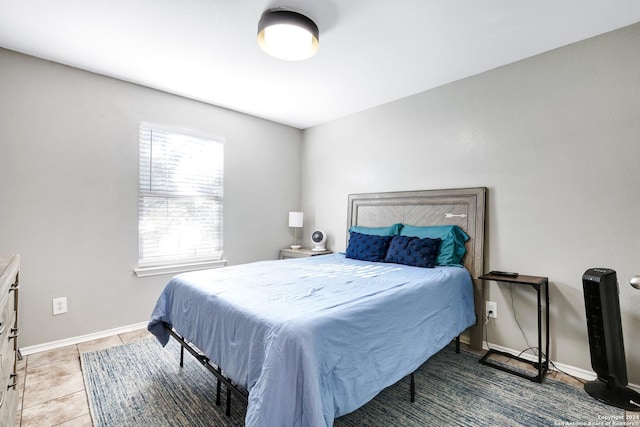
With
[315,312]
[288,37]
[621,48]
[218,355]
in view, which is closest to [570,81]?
[621,48]

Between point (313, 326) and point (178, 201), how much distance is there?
2.64 meters

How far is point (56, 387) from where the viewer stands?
6.68 ft

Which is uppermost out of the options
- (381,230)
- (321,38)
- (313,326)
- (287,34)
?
(321,38)

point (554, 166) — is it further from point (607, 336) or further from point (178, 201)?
point (178, 201)

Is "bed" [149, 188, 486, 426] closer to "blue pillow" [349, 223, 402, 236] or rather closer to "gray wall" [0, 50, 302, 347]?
"blue pillow" [349, 223, 402, 236]

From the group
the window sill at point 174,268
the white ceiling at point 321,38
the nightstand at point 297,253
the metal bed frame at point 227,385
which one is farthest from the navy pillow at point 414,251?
the window sill at point 174,268

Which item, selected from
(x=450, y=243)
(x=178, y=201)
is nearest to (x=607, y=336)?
(x=450, y=243)

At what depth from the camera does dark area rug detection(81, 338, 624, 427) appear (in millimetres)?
1716

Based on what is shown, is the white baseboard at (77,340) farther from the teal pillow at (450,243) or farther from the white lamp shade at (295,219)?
the teal pillow at (450,243)

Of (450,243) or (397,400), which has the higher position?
(450,243)

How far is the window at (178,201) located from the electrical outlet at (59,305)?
610 millimetres

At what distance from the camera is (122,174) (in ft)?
9.70

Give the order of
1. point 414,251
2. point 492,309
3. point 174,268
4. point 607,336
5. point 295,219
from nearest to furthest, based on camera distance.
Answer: point 607,336 < point 492,309 < point 414,251 < point 174,268 < point 295,219

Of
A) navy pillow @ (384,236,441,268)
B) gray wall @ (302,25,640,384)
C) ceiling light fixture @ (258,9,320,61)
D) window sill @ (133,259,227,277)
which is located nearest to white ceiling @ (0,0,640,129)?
ceiling light fixture @ (258,9,320,61)
